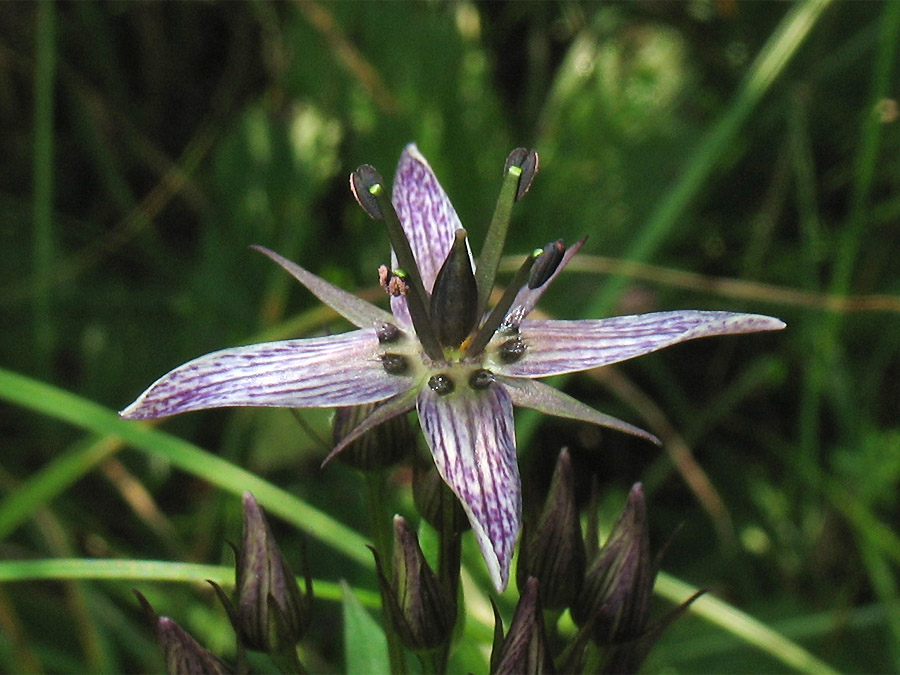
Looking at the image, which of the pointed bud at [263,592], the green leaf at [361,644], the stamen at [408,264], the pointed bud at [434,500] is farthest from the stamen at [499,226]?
the green leaf at [361,644]

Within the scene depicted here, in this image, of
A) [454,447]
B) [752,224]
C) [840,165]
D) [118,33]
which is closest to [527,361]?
[454,447]

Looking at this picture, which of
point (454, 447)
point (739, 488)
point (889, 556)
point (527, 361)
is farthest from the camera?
point (739, 488)

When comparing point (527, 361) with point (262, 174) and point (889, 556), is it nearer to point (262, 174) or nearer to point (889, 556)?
point (889, 556)

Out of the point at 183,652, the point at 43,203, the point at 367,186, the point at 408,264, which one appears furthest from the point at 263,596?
the point at 43,203

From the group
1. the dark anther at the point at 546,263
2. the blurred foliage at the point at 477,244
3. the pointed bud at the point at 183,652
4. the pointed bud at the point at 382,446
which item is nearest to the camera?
the pointed bud at the point at 183,652

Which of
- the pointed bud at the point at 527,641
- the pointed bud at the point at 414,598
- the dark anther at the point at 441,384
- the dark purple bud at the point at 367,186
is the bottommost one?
the pointed bud at the point at 527,641

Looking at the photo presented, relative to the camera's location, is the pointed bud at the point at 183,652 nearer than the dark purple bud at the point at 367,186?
Yes

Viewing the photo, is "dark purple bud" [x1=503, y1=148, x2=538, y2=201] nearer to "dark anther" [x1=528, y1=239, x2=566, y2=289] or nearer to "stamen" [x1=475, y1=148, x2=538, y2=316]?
"stamen" [x1=475, y1=148, x2=538, y2=316]

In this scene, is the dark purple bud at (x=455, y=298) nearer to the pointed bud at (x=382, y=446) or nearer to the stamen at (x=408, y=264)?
the stamen at (x=408, y=264)
